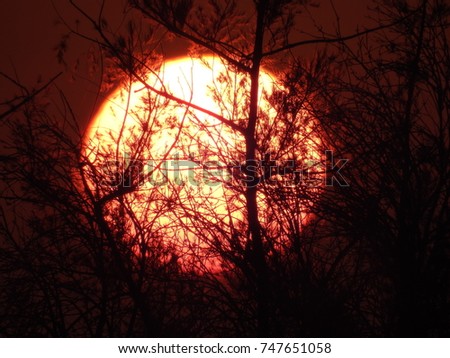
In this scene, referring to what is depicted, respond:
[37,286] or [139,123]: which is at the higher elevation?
[139,123]

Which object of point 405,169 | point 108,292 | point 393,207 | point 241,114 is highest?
point 241,114

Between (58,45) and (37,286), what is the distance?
52.0 inches

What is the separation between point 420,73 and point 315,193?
81cm

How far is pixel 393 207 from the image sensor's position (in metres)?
2.73

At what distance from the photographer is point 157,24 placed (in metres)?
3.04

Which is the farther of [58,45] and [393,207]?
[58,45]

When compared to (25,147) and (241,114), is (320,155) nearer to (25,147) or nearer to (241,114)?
(241,114)

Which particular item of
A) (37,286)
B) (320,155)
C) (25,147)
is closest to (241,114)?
(320,155)

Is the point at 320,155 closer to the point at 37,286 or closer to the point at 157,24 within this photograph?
the point at 157,24

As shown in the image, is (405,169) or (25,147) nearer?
(405,169)

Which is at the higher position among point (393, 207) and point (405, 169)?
point (405, 169)

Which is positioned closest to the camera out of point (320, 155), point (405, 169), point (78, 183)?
point (405, 169)

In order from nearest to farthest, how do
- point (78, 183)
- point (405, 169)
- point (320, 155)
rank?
1. point (405, 169)
2. point (320, 155)
3. point (78, 183)

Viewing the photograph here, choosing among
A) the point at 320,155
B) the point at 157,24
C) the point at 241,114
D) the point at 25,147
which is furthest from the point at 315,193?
the point at 25,147
